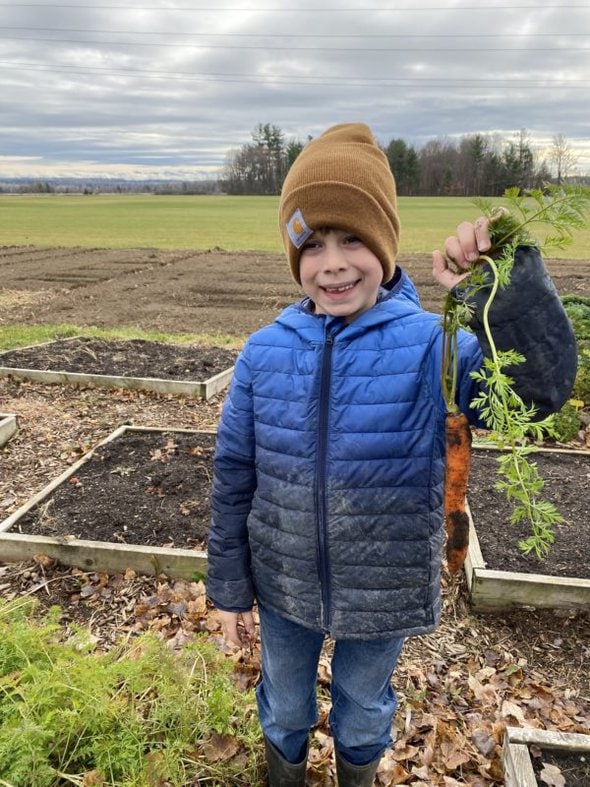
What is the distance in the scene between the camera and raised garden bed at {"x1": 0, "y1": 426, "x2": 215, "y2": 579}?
3.99 meters

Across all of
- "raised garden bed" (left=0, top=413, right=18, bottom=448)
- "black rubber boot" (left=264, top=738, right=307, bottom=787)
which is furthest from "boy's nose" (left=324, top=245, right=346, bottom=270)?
"raised garden bed" (left=0, top=413, right=18, bottom=448)

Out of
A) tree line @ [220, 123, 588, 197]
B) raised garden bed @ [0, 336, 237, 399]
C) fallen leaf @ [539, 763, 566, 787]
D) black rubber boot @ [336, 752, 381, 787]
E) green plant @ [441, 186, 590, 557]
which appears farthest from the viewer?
tree line @ [220, 123, 588, 197]

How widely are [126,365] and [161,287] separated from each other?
10.1 meters

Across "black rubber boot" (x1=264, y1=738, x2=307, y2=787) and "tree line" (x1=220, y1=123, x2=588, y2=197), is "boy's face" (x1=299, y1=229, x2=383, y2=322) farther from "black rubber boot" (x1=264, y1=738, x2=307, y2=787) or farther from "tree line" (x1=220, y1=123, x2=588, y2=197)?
"tree line" (x1=220, y1=123, x2=588, y2=197)

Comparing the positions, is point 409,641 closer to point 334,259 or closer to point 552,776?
point 552,776

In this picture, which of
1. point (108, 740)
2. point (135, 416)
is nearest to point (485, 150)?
point (135, 416)

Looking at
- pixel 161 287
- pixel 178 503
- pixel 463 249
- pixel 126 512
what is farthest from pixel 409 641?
pixel 161 287

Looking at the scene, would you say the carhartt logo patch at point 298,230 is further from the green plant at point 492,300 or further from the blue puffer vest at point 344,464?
the green plant at point 492,300

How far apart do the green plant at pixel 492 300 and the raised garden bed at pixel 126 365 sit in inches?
232

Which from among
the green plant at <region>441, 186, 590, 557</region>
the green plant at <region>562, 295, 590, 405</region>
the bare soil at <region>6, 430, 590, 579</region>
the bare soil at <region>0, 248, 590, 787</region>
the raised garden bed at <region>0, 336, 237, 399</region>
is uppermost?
the green plant at <region>441, 186, 590, 557</region>

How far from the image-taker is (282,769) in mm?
2344

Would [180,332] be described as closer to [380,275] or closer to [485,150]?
[380,275]

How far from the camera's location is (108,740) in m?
2.17

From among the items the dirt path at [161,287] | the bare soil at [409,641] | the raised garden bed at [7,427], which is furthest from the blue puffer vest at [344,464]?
the dirt path at [161,287]
